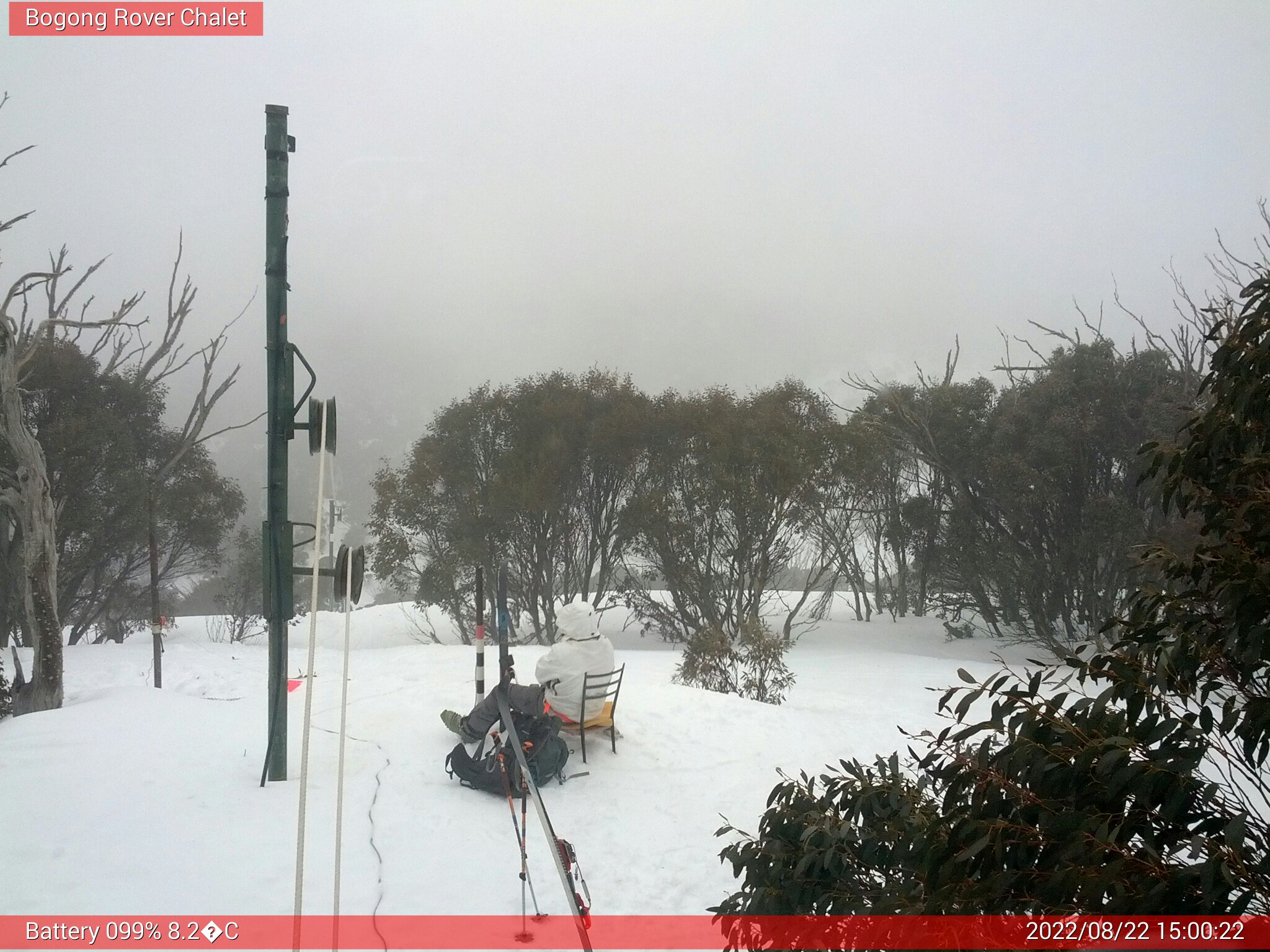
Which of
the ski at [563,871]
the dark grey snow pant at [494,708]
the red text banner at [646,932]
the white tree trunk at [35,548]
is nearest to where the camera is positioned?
the red text banner at [646,932]

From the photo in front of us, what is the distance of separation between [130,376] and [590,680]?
11011mm

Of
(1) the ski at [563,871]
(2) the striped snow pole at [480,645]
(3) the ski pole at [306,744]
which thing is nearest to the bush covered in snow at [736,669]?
(2) the striped snow pole at [480,645]

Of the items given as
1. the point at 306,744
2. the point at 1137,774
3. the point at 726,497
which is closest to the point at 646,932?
the point at 306,744

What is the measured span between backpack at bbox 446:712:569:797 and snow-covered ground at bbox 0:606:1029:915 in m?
0.07

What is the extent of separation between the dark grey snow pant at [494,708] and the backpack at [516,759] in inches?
1.9

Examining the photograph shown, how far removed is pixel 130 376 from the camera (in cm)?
1248

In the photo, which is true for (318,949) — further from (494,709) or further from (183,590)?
(183,590)

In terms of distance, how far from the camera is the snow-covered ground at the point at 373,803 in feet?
8.35

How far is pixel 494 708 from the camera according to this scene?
4176 mm

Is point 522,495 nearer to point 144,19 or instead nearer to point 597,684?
point 597,684

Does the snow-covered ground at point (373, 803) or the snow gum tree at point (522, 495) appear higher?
the snow gum tree at point (522, 495)

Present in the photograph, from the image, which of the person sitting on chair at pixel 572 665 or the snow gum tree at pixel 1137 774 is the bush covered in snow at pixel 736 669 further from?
the snow gum tree at pixel 1137 774

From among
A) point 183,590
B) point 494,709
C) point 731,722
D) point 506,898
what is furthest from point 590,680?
point 183,590

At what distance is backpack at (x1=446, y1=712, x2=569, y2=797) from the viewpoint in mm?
3865
